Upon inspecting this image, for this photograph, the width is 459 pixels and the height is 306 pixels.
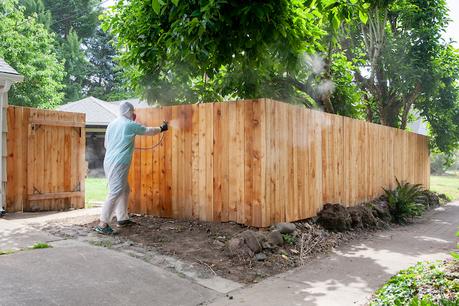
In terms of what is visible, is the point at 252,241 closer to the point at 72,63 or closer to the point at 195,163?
the point at 195,163

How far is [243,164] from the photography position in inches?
242

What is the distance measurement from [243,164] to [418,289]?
2908 mm

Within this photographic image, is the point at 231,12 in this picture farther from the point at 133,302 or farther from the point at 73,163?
the point at 73,163

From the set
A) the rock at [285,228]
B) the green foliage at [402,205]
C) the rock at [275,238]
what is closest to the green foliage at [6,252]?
the rock at [275,238]

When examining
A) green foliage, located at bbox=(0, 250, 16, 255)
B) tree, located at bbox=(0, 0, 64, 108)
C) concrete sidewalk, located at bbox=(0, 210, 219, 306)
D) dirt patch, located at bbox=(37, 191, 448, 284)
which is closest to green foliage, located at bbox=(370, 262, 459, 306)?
dirt patch, located at bbox=(37, 191, 448, 284)

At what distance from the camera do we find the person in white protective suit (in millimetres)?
6191

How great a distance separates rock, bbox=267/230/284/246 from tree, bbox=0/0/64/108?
16867 mm

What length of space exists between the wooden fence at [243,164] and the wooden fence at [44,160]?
1632 mm

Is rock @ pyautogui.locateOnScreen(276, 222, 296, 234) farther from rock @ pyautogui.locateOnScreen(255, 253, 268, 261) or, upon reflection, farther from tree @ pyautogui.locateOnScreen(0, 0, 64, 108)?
tree @ pyautogui.locateOnScreen(0, 0, 64, 108)

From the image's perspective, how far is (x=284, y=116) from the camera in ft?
21.1

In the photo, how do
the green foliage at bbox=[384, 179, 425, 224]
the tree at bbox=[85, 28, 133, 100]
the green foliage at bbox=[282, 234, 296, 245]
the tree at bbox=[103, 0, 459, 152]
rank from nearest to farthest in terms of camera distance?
1. the tree at bbox=[103, 0, 459, 152]
2. the green foliage at bbox=[282, 234, 296, 245]
3. the green foliage at bbox=[384, 179, 425, 224]
4. the tree at bbox=[85, 28, 133, 100]

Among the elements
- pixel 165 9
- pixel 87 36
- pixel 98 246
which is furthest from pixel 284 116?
pixel 87 36

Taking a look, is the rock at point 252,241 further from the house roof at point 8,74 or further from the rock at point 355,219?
the house roof at point 8,74

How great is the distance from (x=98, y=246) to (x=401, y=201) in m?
6.98
